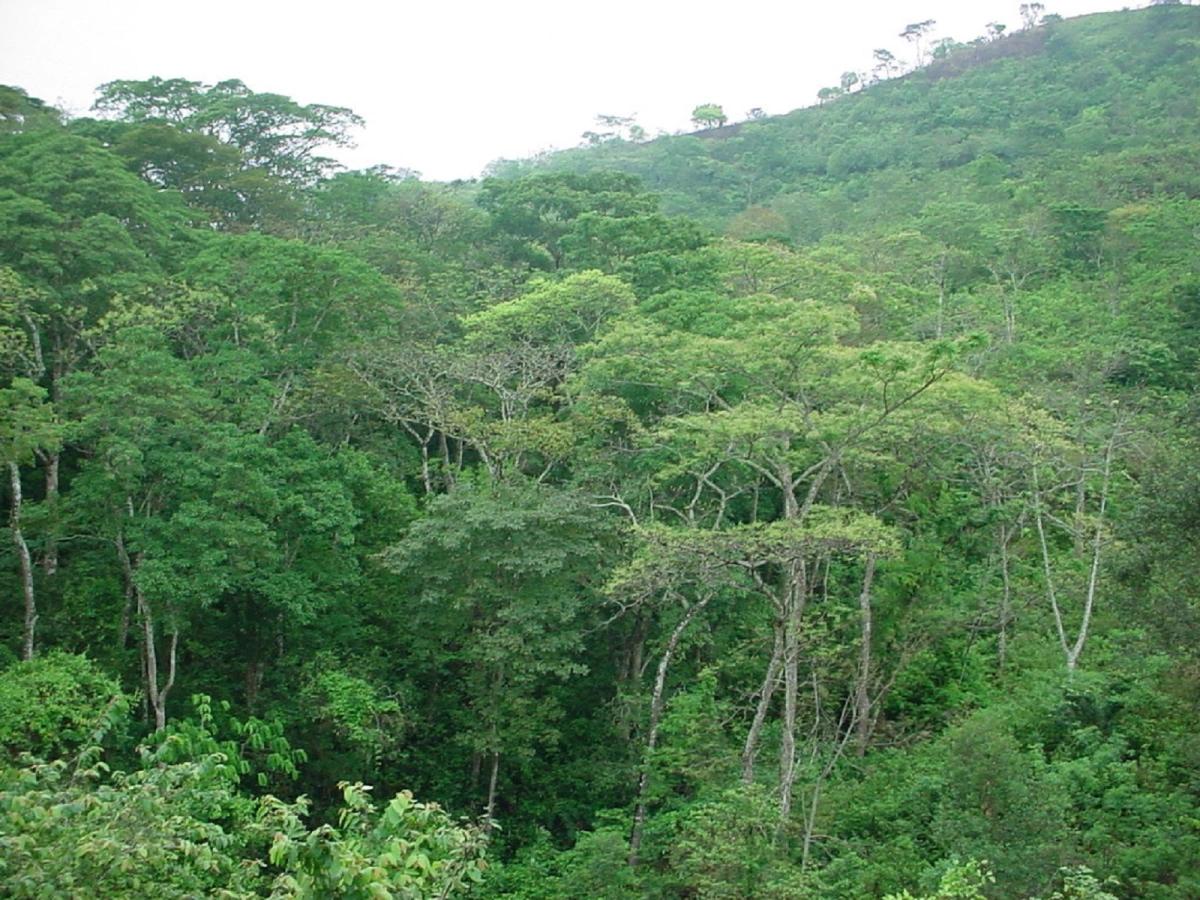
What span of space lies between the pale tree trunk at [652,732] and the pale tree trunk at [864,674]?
199 cm

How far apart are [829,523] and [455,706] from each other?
604cm

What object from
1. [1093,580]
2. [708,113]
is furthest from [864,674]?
[708,113]

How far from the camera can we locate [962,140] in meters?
37.4

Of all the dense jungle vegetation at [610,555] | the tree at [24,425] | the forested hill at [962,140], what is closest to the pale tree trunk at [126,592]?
the dense jungle vegetation at [610,555]

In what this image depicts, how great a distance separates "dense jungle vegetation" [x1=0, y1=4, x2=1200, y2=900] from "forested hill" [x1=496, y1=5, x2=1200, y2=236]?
11021mm

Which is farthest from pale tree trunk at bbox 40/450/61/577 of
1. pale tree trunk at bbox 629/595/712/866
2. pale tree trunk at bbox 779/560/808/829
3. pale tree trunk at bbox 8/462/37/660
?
pale tree trunk at bbox 779/560/808/829

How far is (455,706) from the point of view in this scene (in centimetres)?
1398

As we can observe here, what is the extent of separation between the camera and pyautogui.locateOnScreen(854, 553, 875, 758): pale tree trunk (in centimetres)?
1271

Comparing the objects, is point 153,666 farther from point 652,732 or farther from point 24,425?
point 652,732

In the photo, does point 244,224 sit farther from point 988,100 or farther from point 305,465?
point 988,100

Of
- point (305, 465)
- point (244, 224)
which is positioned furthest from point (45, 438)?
point (244, 224)

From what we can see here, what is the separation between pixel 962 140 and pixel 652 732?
31.5 metres

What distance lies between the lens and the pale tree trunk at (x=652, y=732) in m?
11.9

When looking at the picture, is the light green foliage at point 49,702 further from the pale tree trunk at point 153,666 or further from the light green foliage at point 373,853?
the light green foliage at point 373,853
